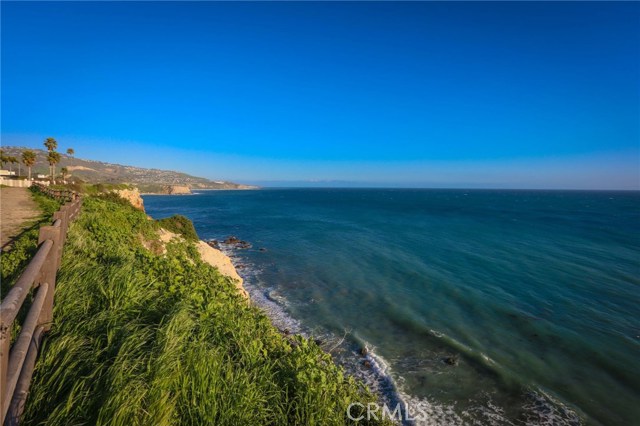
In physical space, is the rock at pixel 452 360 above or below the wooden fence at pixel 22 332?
below

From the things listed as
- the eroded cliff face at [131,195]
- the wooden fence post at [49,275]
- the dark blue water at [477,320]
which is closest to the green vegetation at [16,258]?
the wooden fence post at [49,275]

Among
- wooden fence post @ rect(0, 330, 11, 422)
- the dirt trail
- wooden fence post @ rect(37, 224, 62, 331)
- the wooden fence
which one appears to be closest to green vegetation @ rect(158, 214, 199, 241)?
the dirt trail

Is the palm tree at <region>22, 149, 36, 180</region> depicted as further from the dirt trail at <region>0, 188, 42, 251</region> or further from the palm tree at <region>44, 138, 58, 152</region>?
the dirt trail at <region>0, 188, 42, 251</region>

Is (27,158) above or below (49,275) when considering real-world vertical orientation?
above

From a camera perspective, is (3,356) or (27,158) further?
(27,158)

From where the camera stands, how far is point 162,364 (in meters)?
4.13

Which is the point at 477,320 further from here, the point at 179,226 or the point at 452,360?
the point at 179,226

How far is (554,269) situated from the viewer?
81.7 ft

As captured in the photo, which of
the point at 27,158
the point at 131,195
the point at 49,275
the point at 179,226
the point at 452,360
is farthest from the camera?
the point at 27,158

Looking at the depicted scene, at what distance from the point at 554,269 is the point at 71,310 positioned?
30.8 metres

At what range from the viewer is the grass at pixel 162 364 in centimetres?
360

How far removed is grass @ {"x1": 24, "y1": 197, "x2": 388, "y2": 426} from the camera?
142 inches

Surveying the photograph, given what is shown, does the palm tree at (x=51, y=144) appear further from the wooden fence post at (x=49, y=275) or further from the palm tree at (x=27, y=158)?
the wooden fence post at (x=49, y=275)

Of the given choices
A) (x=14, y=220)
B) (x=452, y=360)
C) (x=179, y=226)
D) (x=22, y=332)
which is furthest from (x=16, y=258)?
(x=179, y=226)
